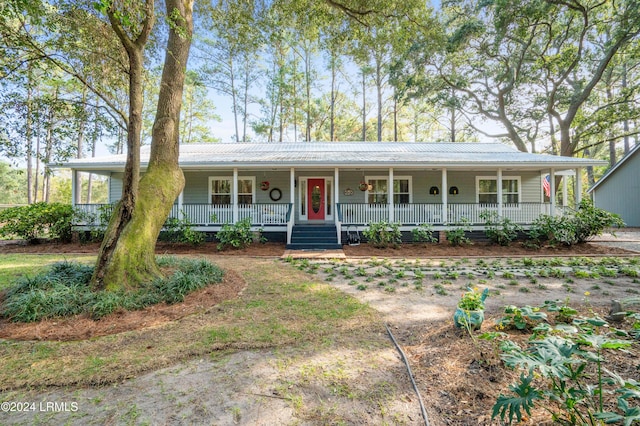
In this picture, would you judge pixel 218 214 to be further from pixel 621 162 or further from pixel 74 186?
pixel 621 162

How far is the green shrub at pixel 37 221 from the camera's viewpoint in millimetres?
10570

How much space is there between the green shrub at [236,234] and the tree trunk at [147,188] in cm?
463

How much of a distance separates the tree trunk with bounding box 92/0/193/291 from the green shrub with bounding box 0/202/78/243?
8648mm

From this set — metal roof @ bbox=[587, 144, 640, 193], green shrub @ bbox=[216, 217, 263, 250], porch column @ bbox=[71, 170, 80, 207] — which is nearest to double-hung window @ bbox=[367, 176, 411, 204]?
green shrub @ bbox=[216, 217, 263, 250]

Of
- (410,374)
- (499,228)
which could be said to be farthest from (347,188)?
(410,374)

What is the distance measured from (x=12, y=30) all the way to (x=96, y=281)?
434cm

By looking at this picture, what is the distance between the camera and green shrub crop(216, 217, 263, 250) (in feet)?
33.1

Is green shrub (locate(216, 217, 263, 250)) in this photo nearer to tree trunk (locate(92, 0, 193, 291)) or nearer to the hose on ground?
tree trunk (locate(92, 0, 193, 291))

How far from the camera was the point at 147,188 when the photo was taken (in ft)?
16.9

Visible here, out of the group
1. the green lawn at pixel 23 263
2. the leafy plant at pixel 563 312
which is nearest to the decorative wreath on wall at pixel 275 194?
the green lawn at pixel 23 263

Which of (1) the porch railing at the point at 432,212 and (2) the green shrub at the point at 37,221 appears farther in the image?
(1) the porch railing at the point at 432,212

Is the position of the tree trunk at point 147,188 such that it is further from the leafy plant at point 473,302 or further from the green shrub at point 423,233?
the green shrub at point 423,233

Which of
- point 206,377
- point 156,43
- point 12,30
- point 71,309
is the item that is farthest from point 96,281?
point 156,43

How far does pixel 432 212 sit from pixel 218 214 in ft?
27.5
